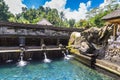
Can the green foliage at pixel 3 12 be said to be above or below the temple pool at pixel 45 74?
above

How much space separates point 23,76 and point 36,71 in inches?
64.1

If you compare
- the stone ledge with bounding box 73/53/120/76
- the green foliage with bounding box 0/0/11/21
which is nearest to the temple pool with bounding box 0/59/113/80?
the stone ledge with bounding box 73/53/120/76

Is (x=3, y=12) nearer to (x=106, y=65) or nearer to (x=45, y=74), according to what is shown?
(x=45, y=74)

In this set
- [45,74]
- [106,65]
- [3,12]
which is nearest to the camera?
[106,65]

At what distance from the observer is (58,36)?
23000mm

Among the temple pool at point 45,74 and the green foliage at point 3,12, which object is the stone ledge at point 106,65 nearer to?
the temple pool at point 45,74

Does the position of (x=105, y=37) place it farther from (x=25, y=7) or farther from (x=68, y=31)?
(x=25, y=7)

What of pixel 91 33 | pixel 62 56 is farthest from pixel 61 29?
pixel 91 33

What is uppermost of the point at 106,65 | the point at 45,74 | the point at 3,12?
the point at 3,12

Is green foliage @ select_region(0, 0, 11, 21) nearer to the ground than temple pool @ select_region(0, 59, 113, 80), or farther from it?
farther from it

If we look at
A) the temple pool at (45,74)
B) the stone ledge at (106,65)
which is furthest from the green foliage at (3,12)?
the stone ledge at (106,65)

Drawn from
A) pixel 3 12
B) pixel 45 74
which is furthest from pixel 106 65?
pixel 3 12

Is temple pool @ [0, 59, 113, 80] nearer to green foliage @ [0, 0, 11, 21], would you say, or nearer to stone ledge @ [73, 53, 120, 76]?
stone ledge @ [73, 53, 120, 76]

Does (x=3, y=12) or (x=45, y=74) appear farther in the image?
(x=3, y=12)
